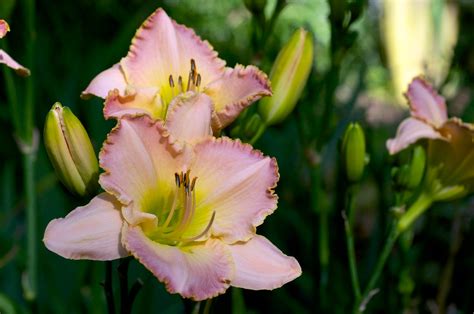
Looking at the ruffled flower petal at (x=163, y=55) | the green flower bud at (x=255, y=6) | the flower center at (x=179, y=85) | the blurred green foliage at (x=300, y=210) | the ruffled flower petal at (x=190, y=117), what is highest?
the green flower bud at (x=255, y=6)

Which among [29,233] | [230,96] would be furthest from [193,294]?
[29,233]

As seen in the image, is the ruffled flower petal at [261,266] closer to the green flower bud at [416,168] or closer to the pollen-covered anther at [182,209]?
the pollen-covered anther at [182,209]

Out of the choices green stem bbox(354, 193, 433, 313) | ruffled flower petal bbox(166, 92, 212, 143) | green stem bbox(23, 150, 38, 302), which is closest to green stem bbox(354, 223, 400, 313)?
green stem bbox(354, 193, 433, 313)

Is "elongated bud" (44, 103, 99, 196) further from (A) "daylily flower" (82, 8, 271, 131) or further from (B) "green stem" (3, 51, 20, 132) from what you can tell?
(B) "green stem" (3, 51, 20, 132)

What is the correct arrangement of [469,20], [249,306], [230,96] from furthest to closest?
[469,20], [249,306], [230,96]

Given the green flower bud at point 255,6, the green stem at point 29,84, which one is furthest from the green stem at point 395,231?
the green stem at point 29,84

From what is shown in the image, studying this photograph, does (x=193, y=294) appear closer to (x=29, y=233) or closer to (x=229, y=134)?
(x=229, y=134)

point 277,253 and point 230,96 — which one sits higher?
point 230,96
